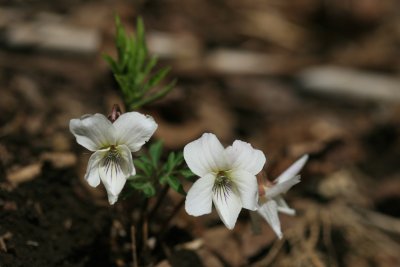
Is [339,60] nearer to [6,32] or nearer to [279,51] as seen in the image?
[279,51]

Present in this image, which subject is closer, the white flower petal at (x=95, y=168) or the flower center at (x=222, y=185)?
the white flower petal at (x=95, y=168)

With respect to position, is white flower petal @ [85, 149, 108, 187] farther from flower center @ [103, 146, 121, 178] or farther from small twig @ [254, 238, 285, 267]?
small twig @ [254, 238, 285, 267]

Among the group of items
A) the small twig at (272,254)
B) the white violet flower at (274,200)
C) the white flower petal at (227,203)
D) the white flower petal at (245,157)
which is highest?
the white flower petal at (245,157)

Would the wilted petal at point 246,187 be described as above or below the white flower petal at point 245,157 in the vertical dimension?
below

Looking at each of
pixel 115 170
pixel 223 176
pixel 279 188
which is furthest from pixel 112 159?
pixel 279 188

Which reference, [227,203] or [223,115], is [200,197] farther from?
[223,115]

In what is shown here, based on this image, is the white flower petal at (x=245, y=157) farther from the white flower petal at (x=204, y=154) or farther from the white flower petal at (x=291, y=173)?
the white flower petal at (x=291, y=173)

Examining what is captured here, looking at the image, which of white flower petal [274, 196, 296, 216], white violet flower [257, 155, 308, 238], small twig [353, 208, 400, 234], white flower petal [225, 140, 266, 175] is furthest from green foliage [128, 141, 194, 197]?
small twig [353, 208, 400, 234]

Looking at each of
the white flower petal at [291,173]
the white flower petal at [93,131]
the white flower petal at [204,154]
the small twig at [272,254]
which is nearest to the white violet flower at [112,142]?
the white flower petal at [93,131]

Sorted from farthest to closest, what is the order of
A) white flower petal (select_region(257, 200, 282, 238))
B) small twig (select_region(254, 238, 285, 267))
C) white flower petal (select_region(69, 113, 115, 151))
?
small twig (select_region(254, 238, 285, 267)), white flower petal (select_region(257, 200, 282, 238)), white flower petal (select_region(69, 113, 115, 151))
